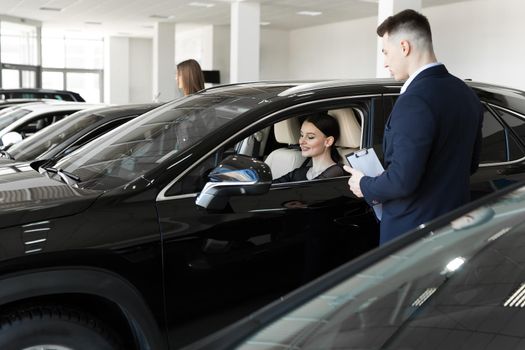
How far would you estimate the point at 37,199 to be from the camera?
231cm

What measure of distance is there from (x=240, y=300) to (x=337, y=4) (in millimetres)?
15711

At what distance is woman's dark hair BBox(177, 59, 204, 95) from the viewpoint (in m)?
4.96

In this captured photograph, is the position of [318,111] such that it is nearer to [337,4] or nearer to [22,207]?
[22,207]

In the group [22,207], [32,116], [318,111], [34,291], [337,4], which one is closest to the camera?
[34,291]

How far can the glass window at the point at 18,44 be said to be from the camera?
2247cm

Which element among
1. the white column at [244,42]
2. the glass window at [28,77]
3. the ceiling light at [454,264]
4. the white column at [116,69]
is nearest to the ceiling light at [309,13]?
the white column at [244,42]

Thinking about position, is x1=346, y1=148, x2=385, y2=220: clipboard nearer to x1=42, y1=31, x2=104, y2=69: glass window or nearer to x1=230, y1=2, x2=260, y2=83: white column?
x1=230, y1=2, x2=260, y2=83: white column

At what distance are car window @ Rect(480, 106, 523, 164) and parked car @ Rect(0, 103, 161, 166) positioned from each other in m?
2.56

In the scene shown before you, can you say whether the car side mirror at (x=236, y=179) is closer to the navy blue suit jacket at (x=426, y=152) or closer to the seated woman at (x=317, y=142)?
the navy blue suit jacket at (x=426, y=152)

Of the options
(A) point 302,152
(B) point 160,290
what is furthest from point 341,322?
(A) point 302,152

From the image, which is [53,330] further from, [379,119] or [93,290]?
[379,119]

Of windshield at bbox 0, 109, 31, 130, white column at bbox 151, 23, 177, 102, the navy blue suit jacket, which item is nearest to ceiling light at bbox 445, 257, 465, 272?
the navy blue suit jacket

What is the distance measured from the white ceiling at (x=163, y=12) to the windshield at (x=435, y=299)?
15015mm

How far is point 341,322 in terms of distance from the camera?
1.41 m
